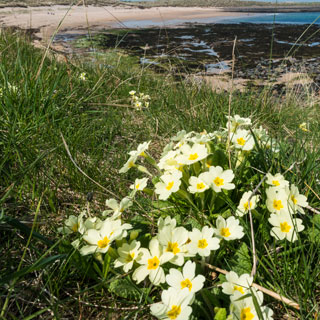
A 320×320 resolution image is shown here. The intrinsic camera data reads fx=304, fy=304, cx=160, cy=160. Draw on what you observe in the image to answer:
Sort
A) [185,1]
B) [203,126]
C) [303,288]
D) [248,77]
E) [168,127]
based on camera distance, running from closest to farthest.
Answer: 1. [303,288]
2. [203,126]
3. [168,127]
4. [248,77]
5. [185,1]

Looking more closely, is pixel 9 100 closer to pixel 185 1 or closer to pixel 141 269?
pixel 141 269

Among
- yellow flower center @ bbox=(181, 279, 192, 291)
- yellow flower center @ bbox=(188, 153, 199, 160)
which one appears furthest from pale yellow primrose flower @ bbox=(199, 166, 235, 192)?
yellow flower center @ bbox=(181, 279, 192, 291)

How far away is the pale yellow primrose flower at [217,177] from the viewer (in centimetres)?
132

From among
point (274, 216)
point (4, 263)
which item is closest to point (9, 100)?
point (4, 263)

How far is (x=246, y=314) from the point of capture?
0.97 m

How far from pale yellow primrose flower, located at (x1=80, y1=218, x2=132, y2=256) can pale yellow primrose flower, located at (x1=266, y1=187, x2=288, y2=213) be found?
1.91 ft

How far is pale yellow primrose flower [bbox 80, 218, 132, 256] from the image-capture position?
3.69ft

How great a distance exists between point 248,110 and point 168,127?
39.1 inches

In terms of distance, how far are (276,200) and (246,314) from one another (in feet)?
1.62

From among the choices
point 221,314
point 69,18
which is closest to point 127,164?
point 221,314

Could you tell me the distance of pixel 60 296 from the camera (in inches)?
47.4

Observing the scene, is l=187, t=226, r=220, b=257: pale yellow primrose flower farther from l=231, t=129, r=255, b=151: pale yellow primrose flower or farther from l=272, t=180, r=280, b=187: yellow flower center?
l=231, t=129, r=255, b=151: pale yellow primrose flower

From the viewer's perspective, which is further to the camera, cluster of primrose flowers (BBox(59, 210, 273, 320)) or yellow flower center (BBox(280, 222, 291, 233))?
yellow flower center (BBox(280, 222, 291, 233))

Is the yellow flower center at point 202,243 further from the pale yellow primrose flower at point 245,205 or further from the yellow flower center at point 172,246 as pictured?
the pale yellow primrose flower at point 245,205
